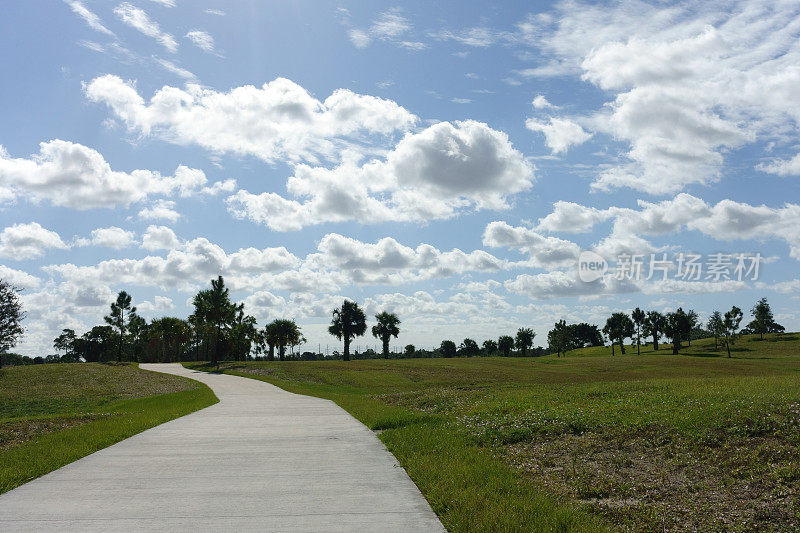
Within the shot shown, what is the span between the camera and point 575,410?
15703 millimetres

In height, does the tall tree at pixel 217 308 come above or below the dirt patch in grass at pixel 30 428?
above

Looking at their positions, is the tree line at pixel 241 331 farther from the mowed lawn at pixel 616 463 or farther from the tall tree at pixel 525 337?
the mowed lawn at pixel 616 463

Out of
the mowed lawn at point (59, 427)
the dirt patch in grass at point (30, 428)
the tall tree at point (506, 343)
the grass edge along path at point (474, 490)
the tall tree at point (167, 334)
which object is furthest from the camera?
the tall tree at point (506, 343)

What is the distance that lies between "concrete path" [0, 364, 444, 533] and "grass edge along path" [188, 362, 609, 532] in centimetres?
29

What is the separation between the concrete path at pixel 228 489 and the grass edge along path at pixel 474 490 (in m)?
0.29

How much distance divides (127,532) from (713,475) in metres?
8.54

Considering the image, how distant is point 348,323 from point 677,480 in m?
111

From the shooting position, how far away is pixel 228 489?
8758 mm

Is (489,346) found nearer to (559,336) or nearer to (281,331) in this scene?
(559,336)

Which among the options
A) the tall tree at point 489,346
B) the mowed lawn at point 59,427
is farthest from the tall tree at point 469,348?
the mowed lawn at point 59,427

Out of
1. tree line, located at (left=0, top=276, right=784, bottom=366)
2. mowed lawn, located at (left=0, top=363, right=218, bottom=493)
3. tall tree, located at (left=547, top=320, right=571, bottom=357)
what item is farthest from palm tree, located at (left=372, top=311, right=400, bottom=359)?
mowed lawn, located at (left=0, top=363, right=218, bottom=493)

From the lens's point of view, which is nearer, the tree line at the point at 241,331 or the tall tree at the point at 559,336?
the tree line at the point at 241,331

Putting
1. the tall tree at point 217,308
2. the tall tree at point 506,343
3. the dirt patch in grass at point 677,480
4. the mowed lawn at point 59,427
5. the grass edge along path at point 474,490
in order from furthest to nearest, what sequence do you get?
the tall tree at point 506,343 < the tall tree at point 217,308 < the mowed lawn at point 59,427 < the dirt patch in grass at point 677,480 < the grass edge along path at point 474,490

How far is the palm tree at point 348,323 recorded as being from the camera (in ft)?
389
